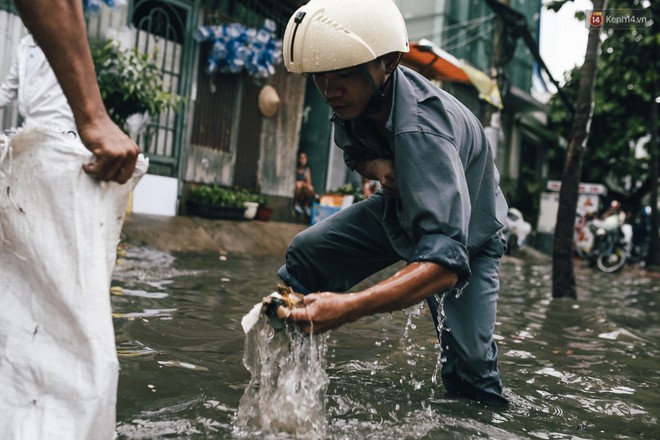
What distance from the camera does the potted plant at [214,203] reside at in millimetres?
10406

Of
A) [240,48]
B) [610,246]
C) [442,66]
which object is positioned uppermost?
[442,66]

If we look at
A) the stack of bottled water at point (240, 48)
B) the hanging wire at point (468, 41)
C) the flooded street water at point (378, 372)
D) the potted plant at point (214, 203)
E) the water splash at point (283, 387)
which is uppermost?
the hanging wire at point (468, 41)

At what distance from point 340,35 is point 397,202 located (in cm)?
73

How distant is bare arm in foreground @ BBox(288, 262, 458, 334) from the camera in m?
2.14

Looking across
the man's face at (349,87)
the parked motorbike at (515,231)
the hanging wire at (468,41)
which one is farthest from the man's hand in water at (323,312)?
the hanging wire at (468,41)

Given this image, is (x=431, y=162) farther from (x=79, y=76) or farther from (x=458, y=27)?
(x=458, y=27)

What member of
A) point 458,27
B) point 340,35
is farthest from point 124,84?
point 458,27

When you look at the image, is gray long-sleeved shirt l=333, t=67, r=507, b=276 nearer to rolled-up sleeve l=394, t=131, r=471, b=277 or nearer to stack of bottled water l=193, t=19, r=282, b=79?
rolled-up sleeve l=394, t=131, r=471, b=277

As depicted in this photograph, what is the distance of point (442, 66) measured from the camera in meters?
13.3

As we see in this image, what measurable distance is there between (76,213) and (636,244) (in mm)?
21141

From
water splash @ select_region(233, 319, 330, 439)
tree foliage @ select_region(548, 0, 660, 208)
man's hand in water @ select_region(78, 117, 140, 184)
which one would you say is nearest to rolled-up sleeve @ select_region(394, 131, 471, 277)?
water splash @ select_region(233, 319, 330, 439)

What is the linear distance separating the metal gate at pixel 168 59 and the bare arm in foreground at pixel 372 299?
835 cm

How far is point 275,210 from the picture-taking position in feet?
41.0

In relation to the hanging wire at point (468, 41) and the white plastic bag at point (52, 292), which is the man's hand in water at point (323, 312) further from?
the hanging wire at point (468, 41)
